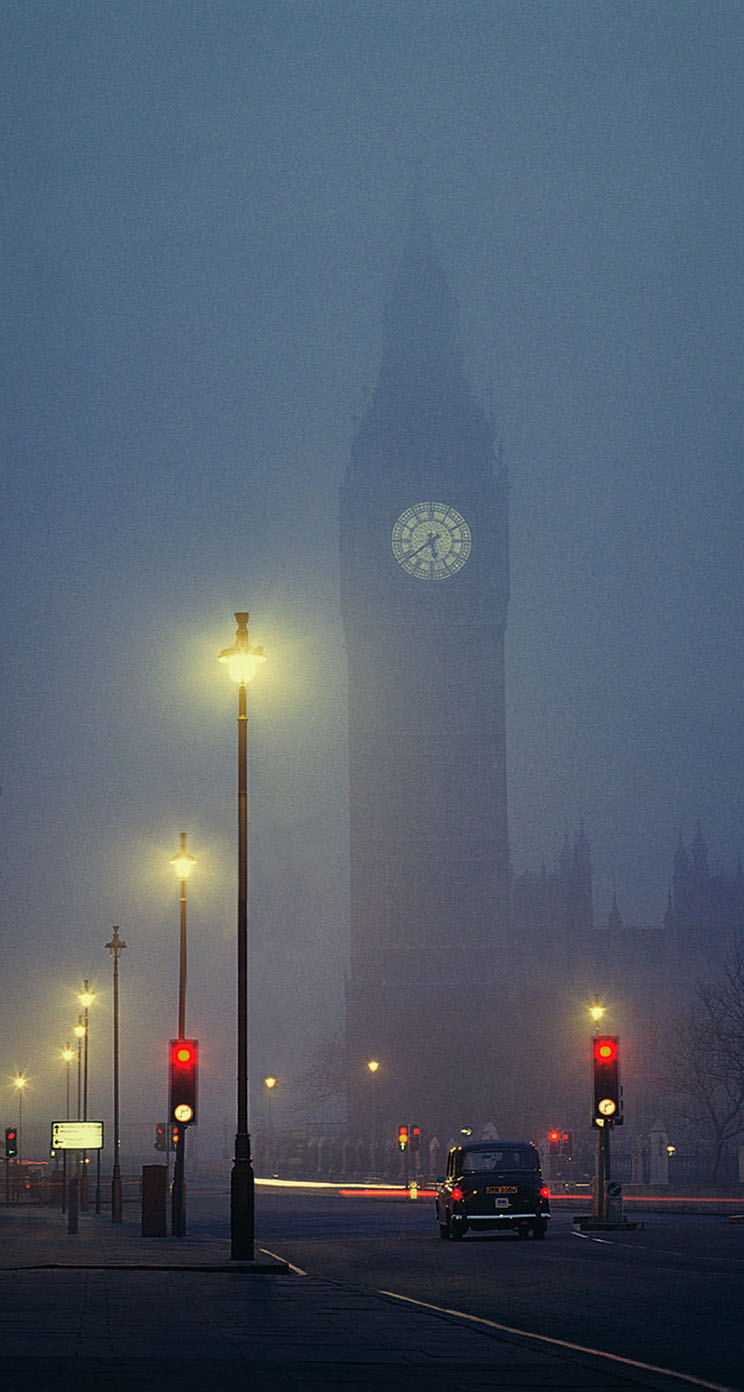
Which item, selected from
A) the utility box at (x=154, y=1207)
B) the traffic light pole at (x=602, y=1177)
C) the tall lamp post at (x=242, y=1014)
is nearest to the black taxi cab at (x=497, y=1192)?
the traffic light pole at (x=602, y=1177)

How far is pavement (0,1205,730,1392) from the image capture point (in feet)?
39.7

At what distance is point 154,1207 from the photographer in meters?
41.0

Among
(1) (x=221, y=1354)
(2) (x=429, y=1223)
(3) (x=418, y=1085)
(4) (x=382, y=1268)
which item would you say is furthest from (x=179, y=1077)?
(3) (x=418, y=1085)

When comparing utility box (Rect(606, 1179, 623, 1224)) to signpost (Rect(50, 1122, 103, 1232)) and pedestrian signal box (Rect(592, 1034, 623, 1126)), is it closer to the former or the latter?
pedestrian signal box (Rect(592, 1034, 623, 1126))

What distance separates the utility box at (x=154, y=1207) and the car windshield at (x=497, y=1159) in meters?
7.51

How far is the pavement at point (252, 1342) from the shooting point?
1211 centimetres

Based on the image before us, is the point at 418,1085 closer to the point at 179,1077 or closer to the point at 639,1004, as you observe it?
the point at 639,1004

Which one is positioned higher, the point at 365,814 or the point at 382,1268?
the point at 365,814

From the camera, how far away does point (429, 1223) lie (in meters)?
50.4

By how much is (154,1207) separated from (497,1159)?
27.2 ft

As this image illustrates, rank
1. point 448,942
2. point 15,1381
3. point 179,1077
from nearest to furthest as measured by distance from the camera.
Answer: point 15,1381 < point 179,1077 < point 448,942

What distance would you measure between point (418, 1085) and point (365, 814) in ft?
173

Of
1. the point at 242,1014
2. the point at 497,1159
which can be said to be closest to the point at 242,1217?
the point at 242,1014

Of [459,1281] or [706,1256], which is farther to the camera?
[706,1256]
